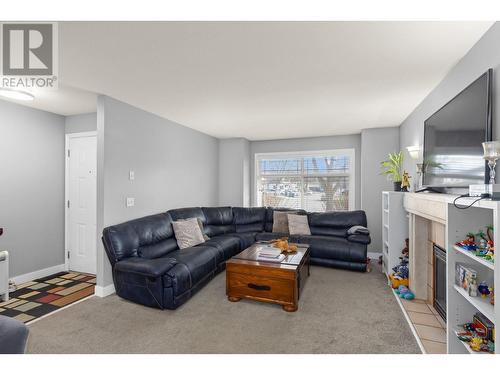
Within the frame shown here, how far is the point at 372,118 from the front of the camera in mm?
3920

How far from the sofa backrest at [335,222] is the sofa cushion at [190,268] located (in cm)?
206

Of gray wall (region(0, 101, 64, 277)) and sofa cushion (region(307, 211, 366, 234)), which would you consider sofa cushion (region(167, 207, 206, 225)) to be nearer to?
gray wall (region(0, 101, 64, 277))

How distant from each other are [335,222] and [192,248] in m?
2.61

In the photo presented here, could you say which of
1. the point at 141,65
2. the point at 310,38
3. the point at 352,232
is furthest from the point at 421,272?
the point at 141,65

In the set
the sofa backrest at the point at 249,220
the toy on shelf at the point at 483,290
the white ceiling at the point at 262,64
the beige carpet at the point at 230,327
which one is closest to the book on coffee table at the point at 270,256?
the beige carpet at the point at 230,327

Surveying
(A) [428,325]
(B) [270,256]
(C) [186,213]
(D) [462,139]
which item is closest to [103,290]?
(C) [186,213]

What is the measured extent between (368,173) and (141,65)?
164 inches

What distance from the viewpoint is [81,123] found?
367 centimetres

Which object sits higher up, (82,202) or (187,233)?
(82,202)

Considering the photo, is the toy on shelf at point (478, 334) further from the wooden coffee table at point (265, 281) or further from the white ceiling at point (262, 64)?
the white ceiling at point (262, 64)

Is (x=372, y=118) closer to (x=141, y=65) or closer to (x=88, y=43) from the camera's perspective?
(x=141, y=65)

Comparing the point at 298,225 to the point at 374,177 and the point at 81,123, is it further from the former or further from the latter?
the point at 81,123
